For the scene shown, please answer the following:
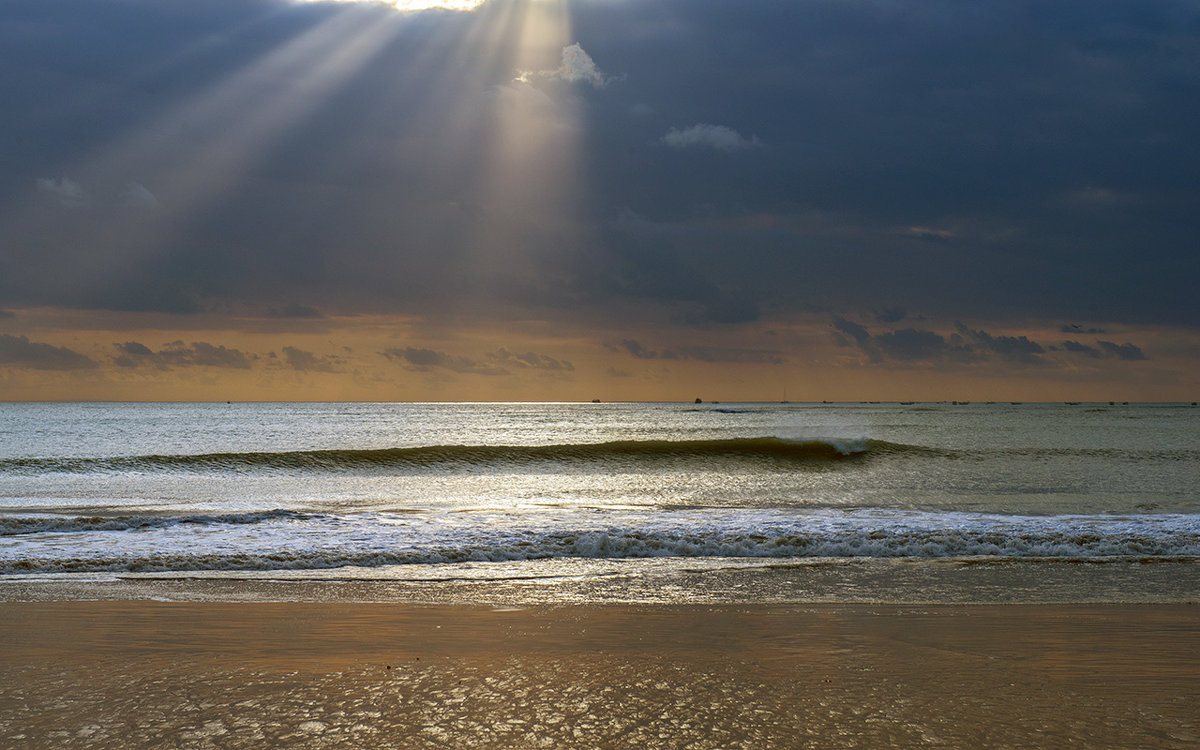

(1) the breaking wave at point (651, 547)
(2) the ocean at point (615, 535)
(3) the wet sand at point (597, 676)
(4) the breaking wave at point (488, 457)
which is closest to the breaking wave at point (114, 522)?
(2) the ocean at point (615, 535)

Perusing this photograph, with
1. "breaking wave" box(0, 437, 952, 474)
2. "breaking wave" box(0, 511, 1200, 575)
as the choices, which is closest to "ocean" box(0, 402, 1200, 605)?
"breaking wave" box(0, 511, 1200, 575)

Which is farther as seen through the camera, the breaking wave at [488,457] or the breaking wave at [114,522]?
the breaking wave at [488,457]

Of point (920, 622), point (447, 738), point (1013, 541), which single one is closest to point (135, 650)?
point (447, 738)

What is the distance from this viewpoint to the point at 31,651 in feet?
23.7

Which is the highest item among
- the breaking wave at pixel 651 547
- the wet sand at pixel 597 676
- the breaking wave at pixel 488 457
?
the wet sand at pixel 597 676

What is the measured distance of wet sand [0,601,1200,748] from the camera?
17.3ft

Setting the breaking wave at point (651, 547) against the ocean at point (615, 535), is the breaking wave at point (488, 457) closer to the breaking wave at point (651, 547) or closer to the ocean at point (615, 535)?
the ocean at point (615, 535)

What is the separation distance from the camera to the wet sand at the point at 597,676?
5.26 meters

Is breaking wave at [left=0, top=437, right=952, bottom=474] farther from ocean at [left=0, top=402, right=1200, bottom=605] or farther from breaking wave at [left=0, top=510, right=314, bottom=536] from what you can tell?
breaking wave at [left=0, top=510, right=314, bottom=536]

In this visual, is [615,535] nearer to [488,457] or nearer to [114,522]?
[114,522]

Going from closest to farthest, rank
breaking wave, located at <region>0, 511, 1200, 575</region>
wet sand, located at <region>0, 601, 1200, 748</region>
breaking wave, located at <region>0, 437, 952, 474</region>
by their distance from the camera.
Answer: wet sand, located at <region>0, 601, 1200, 748</region> → breaking wave, located at <region>0, 511, 1200, 575</region> → breaking wave, located at <region>0, 437, 952, 474</region>

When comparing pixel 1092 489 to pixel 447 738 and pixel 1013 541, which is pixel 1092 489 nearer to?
pixel 1013 541

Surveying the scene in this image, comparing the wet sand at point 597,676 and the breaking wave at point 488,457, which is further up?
the wet sand at point 597,676

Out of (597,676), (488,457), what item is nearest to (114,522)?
(597,676)
